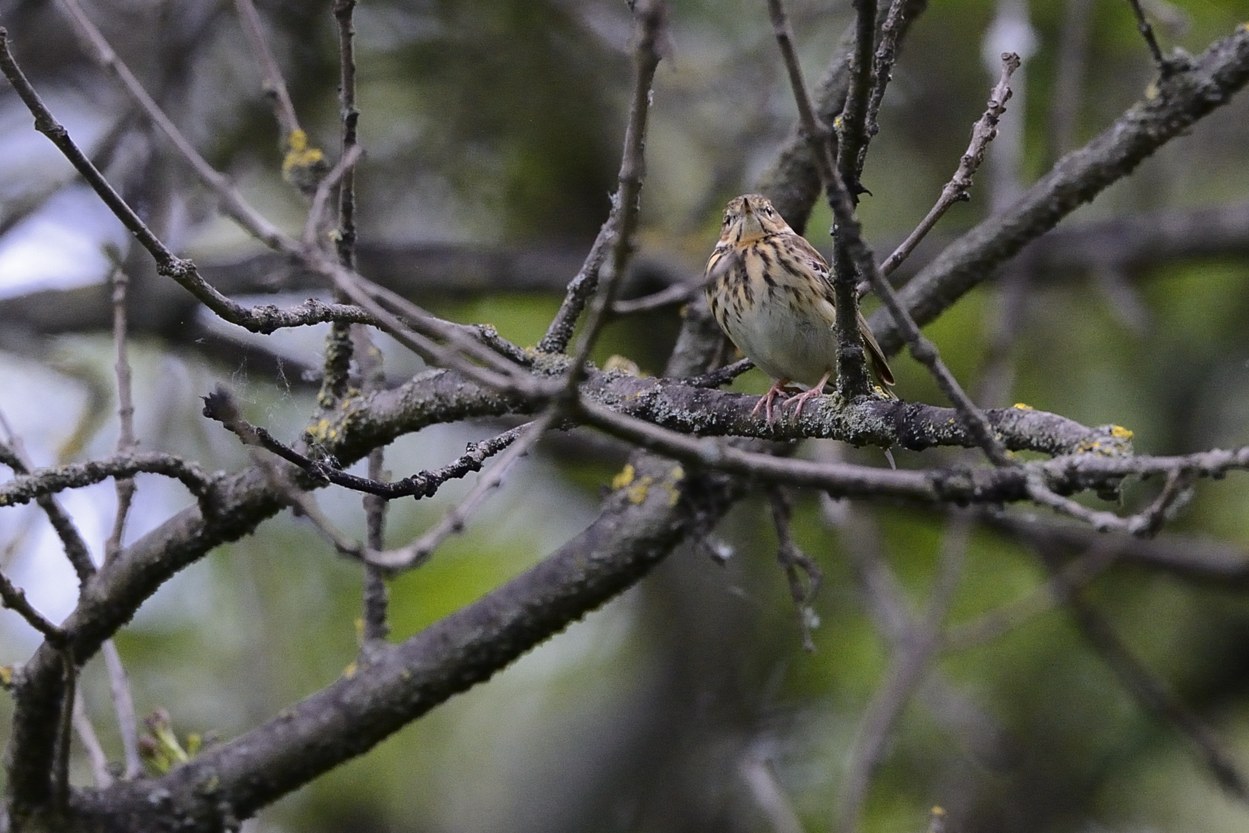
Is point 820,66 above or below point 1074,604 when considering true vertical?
above

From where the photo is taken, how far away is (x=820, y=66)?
24.3ft

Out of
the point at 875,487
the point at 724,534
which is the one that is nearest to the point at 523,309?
the point at 724,534

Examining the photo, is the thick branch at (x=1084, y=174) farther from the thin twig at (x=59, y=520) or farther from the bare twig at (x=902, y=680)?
the thin twig at (x=59, y=520)

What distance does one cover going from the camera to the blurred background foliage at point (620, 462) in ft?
20.6

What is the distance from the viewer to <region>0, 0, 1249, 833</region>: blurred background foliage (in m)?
6.29

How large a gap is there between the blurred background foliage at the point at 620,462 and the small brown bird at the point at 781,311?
1.98 meters

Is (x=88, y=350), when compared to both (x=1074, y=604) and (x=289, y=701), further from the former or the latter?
(x=1074, y=604)

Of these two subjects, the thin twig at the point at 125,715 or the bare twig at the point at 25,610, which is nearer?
the bare twig at the point at 25,610

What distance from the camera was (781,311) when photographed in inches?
149

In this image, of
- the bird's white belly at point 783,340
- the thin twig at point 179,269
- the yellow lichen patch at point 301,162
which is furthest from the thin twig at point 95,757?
the bird's white belly at point 783,340

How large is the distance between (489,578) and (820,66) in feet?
10.5

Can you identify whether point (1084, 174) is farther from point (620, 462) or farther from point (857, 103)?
point (620, 462)

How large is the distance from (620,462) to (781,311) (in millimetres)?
2012

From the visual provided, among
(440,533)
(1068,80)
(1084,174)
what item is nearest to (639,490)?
(1084,174)
